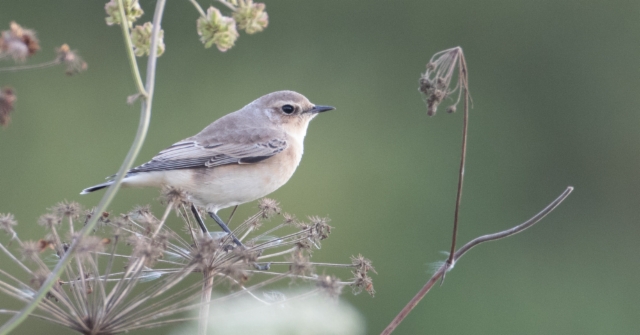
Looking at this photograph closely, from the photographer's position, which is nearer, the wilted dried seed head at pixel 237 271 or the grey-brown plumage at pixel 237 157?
the wilted dried seed head at pixel 237 271

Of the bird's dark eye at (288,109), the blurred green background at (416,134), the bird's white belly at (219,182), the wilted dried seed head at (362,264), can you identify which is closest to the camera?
the wilted dried seed head at (362,264)

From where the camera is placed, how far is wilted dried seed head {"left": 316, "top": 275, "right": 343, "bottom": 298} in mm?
2543

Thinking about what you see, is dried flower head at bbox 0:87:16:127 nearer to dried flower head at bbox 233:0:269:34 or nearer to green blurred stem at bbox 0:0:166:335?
green blurred stem at bbox 0:0:166:335

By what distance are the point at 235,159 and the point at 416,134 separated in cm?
527

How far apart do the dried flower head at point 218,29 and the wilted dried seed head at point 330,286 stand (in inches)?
33.3

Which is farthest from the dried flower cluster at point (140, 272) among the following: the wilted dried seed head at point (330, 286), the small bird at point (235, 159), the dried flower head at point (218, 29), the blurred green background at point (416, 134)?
the blurred green background at point (416, 134)

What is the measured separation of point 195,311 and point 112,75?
747cm

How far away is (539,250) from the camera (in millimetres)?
9344

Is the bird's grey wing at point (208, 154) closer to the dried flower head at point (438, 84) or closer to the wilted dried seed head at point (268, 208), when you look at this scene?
the wilted dried seed head at point (268, 208)

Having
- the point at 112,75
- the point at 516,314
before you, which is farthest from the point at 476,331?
the point at 112,75

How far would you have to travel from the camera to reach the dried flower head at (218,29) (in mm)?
2625

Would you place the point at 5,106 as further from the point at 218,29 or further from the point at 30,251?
the point at 218,29

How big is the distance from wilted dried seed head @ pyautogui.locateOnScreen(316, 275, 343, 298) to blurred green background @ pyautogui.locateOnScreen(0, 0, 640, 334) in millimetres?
5782

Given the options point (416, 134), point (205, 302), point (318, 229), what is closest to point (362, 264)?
point (318, 229)
